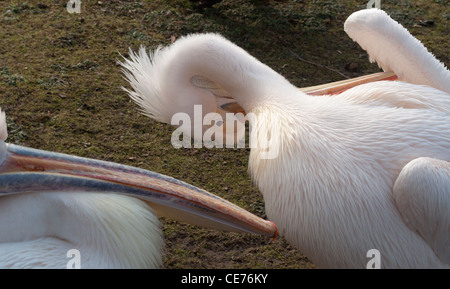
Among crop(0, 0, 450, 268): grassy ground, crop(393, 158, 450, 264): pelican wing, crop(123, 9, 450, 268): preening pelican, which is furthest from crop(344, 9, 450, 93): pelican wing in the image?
crop(0, 0, 450, 268): grassy ground

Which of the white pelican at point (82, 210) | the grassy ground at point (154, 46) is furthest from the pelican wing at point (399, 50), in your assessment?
the white pelican at point (82, 210)

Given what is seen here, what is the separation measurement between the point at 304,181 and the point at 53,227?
2.89 feet

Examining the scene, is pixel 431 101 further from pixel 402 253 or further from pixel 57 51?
pixel 57 51

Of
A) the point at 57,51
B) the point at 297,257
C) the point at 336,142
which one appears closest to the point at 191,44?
the point at 336,142

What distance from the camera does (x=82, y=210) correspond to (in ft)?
5.23

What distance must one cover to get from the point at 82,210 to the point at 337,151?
0.94 meters

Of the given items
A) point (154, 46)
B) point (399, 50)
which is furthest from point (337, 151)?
point (154, 46)

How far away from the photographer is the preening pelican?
1.90 meters

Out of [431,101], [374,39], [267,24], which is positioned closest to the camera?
[431,101]

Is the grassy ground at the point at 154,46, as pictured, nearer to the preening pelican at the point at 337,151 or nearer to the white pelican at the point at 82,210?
the preening pelican at the point at 337,151

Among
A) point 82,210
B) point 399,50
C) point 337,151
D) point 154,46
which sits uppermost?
point 154,46

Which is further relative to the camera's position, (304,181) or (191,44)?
(191,44)

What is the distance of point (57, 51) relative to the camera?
3.76 metres

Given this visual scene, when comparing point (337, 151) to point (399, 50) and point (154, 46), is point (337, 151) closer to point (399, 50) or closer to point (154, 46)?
point (399, 50)
